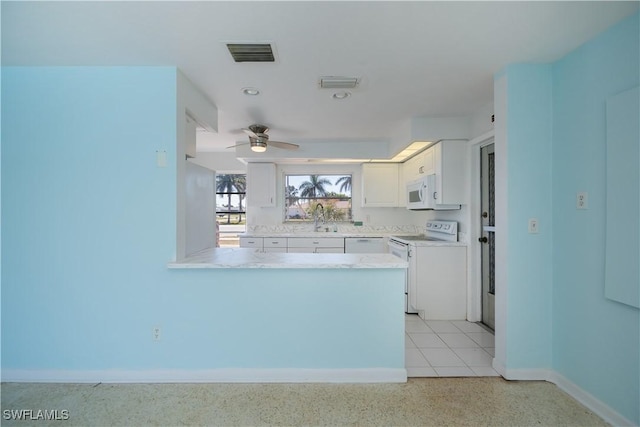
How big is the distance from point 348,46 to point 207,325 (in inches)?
89.0

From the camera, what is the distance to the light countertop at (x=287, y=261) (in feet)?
6.97

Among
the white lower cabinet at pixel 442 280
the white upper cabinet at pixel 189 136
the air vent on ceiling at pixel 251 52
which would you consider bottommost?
the white lower cabinet at pixel 442 280

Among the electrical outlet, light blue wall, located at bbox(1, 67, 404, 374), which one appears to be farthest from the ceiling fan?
the electrical outlet

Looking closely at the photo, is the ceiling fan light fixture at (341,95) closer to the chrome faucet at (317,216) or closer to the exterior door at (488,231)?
the exterior door at (488,231)

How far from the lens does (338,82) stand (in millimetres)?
2416

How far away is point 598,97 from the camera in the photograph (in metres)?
1.84

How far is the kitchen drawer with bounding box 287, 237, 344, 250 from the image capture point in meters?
4.60

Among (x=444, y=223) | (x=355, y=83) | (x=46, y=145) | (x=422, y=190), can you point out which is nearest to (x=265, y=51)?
(x=355, y=83)

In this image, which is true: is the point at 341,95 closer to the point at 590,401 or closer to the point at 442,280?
the point at 442,280

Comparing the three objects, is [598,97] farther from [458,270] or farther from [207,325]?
[207,325]

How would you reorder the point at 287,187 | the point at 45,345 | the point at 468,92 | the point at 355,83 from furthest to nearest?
the point at 287,187 → the point at 468,92 → the point at 355,83 → the point at 45,345

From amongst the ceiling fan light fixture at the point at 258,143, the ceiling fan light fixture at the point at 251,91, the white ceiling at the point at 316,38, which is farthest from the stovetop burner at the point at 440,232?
the ceiling fan light fixture at the point at 251,91

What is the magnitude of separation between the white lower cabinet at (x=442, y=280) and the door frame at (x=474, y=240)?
7 centimetres

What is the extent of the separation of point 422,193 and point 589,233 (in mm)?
1992
